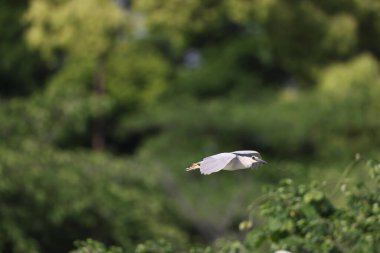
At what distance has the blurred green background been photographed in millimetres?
10625

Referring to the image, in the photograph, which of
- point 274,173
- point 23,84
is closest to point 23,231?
point 274,173

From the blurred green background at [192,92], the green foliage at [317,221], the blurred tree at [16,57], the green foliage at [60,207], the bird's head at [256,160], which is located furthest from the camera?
the blurred tree at [16,57]

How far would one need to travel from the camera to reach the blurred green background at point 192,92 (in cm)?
1062

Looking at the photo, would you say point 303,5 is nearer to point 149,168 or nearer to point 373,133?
point 373,133

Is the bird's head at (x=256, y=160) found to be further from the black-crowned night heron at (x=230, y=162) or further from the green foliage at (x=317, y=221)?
the green foliage at (x=317, y=221)

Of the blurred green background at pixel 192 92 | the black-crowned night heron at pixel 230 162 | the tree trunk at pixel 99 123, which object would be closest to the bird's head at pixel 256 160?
the black-crowned night heron at pixel 230 162

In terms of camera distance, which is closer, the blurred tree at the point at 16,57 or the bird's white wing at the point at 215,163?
the bird's white wing at the point at 215,163

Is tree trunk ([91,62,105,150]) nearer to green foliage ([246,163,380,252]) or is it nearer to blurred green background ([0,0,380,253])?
blurred green background ([0,0,380,253])

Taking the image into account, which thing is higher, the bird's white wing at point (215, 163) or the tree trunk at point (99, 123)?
the tree trunk at point (99, 123)

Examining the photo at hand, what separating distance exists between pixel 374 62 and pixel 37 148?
7474 mm

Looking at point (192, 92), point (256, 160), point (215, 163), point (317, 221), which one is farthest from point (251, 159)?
point (192, 92)

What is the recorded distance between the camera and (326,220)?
4145 mm

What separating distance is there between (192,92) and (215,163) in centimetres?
1341

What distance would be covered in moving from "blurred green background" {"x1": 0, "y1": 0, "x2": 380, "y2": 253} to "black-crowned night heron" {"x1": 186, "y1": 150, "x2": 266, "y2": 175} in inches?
250
